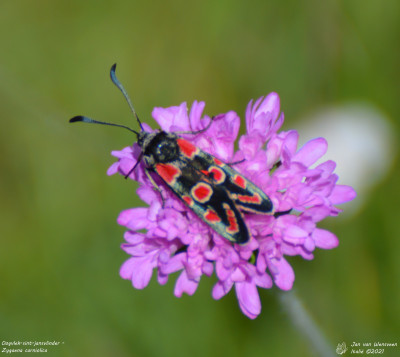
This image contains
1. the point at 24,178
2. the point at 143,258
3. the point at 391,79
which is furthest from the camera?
the point at 24,178

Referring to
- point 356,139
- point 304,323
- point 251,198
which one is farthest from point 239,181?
point 356,139

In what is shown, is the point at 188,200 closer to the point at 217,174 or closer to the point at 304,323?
the point at 217,174

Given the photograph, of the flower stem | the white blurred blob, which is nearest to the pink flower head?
the flower stem

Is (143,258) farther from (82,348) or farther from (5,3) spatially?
(5,3)

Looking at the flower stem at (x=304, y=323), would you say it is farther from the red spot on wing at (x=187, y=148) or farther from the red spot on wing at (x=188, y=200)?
the red spot on wing at (x=187, y=148)

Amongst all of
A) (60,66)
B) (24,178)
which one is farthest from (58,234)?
(60,66)

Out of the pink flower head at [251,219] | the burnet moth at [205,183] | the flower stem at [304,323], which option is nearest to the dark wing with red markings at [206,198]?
the burnet moth at [205,183]
